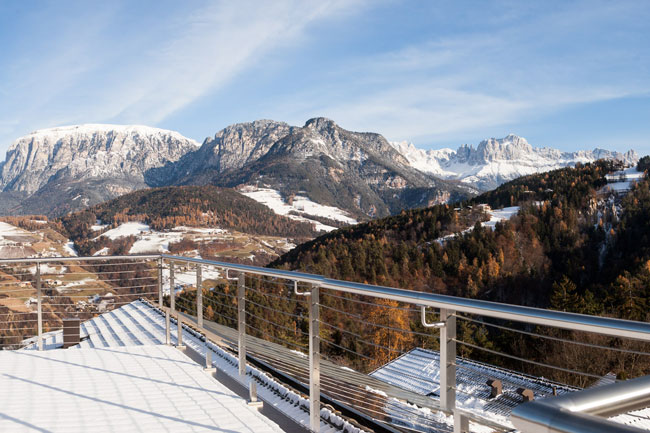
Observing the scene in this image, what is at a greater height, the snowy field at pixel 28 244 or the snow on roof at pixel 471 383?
the snowy field at pixel 28 244

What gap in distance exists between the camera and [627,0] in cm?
9738

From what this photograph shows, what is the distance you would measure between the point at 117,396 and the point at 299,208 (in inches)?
7212

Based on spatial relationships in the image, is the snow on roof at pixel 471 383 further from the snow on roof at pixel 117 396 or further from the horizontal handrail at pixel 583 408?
the horizontal handrail at pixel 583 408

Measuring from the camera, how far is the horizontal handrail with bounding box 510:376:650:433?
0.57 metres

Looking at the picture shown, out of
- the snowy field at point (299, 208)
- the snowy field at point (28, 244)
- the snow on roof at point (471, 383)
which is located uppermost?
the snowy field at point (299, 208)

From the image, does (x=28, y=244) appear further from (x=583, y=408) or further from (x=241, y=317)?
(x=583, y=408)

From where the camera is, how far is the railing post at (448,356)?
6.62 feet

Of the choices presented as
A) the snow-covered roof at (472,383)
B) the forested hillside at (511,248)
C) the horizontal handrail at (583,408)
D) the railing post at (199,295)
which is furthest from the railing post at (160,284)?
the forested hillside at (511,248)

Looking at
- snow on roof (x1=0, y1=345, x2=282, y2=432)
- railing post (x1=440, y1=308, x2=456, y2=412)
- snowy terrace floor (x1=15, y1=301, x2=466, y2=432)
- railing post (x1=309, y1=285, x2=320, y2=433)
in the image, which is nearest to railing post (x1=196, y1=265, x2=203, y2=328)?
snowy terrace floor (x1=15, y1=301, x2=466, y2=432)

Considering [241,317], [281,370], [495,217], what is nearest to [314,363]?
[241,317]

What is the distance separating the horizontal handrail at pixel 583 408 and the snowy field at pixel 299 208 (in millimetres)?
168144

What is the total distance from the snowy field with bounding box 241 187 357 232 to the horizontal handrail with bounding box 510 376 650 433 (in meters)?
168

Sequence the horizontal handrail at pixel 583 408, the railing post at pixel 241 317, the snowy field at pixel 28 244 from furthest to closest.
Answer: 1. the snowy field at pixel 28 244
2. the railing post at pixel 241 317
3. the horizontal handrail at pixel 583 408

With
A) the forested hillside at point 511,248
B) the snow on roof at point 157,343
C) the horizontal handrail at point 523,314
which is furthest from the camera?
the forested hillside at point 511,248
